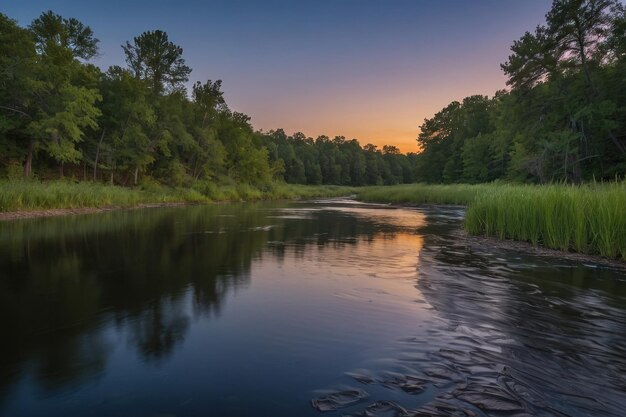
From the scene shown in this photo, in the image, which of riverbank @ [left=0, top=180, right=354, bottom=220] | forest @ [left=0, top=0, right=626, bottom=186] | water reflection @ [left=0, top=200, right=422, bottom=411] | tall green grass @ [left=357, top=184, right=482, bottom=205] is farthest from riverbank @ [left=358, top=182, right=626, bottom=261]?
tall green grass @ [left=357, top=184, right=482, bottom=205]

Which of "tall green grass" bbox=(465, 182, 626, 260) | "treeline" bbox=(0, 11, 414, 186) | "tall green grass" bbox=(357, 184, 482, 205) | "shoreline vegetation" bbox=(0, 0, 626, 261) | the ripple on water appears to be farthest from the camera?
"tall green grass" bbox=(357, 184, 482, 205)

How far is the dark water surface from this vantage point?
360 cm

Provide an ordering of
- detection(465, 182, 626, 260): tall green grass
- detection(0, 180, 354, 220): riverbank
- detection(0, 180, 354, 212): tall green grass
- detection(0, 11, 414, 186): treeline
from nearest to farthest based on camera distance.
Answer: detection(465, 182, 626, 260): tall green grass → detection(0, 180, 354, 220): riverbank → detection(0, 180, 354, 212): tall green grass → detection(0, 11, 414, 186): treeline

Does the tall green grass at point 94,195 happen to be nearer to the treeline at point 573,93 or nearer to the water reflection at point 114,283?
the water reflection at point 114,283

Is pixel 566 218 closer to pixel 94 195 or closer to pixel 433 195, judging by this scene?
pixel 94 195

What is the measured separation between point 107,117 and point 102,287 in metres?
41.6

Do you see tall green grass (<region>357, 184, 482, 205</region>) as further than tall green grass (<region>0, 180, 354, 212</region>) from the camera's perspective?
Yes

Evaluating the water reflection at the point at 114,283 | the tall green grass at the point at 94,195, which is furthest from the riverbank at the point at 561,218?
the tall green grass at the point at 94,195

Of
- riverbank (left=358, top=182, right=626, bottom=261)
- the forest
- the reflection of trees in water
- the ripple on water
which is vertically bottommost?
the reflection of trees in water

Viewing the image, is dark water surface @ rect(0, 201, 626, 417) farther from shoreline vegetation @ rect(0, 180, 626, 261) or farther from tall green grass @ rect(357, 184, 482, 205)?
tall green grass @ rect(357, 184, 482, 205)

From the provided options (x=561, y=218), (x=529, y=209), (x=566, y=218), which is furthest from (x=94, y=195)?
(x=566, y=218)

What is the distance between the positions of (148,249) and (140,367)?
8795 millimetres

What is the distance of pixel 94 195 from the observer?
94.0ft

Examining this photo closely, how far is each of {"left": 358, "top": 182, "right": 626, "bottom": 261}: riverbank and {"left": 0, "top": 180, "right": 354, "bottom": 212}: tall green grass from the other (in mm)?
24119
